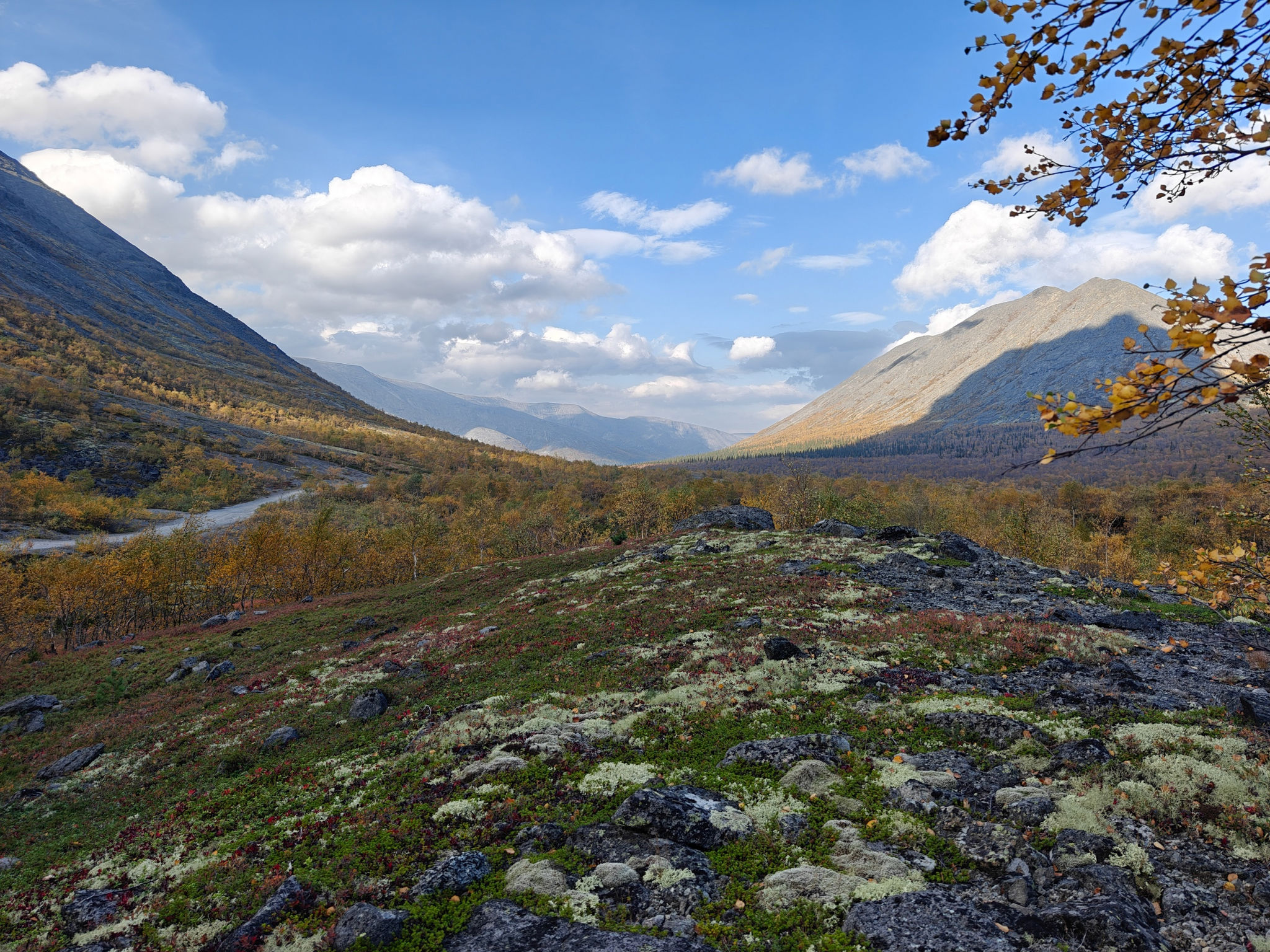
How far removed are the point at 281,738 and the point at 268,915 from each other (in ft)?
40.4

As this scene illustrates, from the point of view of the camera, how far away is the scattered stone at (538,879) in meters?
8.83

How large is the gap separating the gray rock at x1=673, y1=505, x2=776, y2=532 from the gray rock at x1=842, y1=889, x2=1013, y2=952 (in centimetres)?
4914

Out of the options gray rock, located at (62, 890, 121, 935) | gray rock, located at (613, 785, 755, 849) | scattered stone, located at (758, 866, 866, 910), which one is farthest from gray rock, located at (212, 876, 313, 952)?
scattered stone, located at (758, 866, 866, 910)

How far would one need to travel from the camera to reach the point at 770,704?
1592cm

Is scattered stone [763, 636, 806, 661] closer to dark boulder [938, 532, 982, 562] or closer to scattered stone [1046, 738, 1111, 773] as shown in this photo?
scattered stone [1046, 738, 1111, 773]

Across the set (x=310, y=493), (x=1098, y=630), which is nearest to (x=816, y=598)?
(x=1098, y=630)

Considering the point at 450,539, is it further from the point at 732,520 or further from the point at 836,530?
the point at 836,530

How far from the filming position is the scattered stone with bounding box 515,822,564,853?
1015cm

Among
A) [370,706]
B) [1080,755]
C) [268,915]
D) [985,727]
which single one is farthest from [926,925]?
[370,706]

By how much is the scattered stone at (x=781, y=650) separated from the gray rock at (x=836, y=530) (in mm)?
30274

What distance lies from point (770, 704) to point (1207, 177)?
577 inches

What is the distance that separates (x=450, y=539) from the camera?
263 feet

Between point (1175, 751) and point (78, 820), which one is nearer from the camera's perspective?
point (1175, 751)

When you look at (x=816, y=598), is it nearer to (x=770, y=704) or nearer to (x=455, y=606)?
(x=770, y=704)
